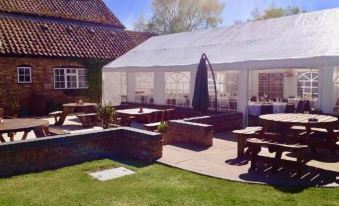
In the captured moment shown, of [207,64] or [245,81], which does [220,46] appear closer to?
[207,64]

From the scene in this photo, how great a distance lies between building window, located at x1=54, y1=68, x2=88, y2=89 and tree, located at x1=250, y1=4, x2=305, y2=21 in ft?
77.9

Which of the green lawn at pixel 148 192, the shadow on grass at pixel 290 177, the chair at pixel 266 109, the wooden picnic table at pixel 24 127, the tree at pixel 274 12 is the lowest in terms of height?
the green lawn at pixel 148 192

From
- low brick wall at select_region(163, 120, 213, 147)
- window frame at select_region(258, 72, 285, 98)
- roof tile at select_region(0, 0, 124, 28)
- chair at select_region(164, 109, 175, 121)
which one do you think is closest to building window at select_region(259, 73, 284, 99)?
window frame at select_region(258, 72, 285, 98)

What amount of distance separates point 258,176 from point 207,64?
7553 millimetres

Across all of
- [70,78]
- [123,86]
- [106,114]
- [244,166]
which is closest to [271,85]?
[123,86]

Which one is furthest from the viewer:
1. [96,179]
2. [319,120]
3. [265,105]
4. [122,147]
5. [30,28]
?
[30,28]

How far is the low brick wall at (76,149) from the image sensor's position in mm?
6539

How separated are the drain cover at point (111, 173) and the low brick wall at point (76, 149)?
0.77m

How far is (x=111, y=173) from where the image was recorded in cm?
661

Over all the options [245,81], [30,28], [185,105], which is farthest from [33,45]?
[245,81]

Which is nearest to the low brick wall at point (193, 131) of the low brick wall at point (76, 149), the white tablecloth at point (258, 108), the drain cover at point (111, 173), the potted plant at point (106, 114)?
the white tablecloth at point (258, 108)

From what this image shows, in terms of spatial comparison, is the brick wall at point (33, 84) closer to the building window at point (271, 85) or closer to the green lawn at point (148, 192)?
the building window at point (271, 85)

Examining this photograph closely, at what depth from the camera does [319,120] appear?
7.29m

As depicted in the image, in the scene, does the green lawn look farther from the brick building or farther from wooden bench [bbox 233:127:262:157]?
the brick building
